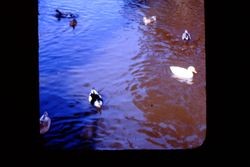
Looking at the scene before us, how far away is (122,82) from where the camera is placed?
24.7 feet

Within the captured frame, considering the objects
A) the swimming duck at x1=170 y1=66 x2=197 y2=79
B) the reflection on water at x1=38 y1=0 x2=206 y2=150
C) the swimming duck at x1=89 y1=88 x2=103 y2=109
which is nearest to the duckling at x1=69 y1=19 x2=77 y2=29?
the reflection on water at x1=38 y1=0 x2=206 y2=150

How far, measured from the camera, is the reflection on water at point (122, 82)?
5586 millimetres

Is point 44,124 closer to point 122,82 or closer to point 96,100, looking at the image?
point 96,100

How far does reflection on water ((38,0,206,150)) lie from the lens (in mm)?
5586

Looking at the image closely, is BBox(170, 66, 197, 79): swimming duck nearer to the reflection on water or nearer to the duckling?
the reflection on water

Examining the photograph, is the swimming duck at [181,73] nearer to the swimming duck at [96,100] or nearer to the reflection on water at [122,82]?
the reflection on water at [122,82]

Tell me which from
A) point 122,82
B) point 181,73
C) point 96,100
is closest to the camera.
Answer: point 96,100

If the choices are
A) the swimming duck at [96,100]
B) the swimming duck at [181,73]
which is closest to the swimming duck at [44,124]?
the swimming duck at [96,100]

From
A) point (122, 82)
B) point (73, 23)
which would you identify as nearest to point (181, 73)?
point (122, 82)

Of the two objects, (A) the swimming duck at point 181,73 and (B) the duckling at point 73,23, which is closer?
(A) the swimming duck at point 181,73
